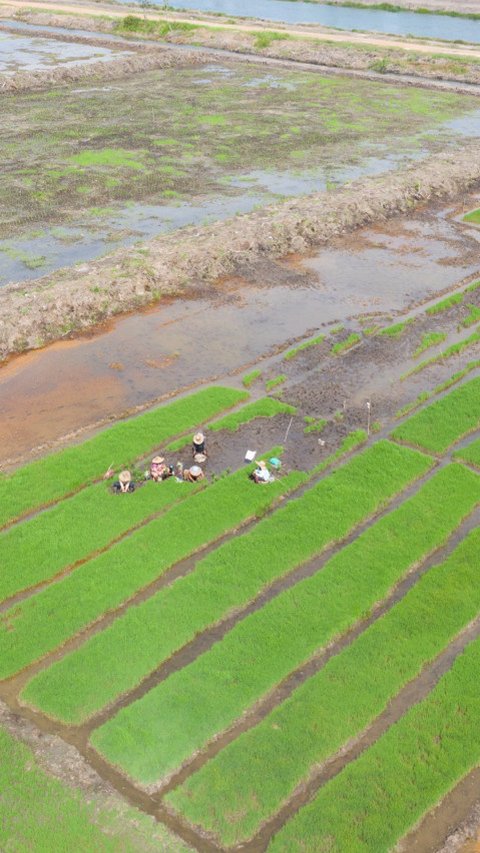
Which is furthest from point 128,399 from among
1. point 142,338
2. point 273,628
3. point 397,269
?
point 397,269

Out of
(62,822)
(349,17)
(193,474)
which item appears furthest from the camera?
(349,17)

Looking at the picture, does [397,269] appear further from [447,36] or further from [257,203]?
[447,36]

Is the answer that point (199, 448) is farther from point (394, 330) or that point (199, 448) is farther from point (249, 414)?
point (394, 330)

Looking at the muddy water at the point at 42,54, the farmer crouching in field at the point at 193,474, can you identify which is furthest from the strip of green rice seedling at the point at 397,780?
the muddy water at the point at 42,54

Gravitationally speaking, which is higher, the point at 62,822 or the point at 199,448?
the point at 199,448

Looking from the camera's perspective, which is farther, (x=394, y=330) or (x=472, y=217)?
(x=472, y=217)

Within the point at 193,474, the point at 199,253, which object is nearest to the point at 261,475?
the point at 193,474

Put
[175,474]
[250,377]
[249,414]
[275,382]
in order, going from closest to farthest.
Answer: [175,474]
[249,414]
[275,382]
[250,377]
